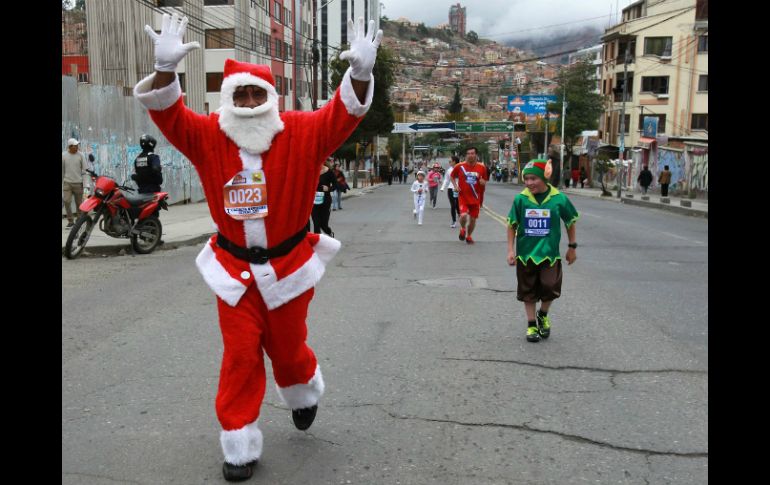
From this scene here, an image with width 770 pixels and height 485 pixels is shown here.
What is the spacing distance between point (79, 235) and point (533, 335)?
7830 mm

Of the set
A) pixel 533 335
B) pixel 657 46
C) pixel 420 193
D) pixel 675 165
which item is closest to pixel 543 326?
pixel 533 335

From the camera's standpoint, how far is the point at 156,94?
3.32 metres

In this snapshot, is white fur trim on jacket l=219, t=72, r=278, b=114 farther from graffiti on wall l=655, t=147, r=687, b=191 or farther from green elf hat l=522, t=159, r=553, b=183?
graffiti on wall l=655, t=147, r=687, b=191

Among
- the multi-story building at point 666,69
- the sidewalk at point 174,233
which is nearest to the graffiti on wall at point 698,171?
the multi-story building at point 666,69

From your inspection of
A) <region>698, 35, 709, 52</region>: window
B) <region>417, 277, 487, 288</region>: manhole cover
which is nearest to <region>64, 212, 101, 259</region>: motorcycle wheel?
<region>417, 277, 487, 288</region>: manhole cover

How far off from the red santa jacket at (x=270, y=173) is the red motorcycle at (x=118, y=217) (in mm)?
7785

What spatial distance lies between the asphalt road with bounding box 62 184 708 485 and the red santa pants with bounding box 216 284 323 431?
0.33 m

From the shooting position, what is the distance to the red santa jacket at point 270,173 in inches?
135

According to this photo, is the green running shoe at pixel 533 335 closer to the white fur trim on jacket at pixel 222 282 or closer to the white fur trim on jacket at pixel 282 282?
the white fur trim on jacket at pixel 282 282

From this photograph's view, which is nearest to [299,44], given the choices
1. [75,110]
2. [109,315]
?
[75,110]

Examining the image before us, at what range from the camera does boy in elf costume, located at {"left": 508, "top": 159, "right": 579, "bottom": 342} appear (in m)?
6.16

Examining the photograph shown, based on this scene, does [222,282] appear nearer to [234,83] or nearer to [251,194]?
[251,194]
